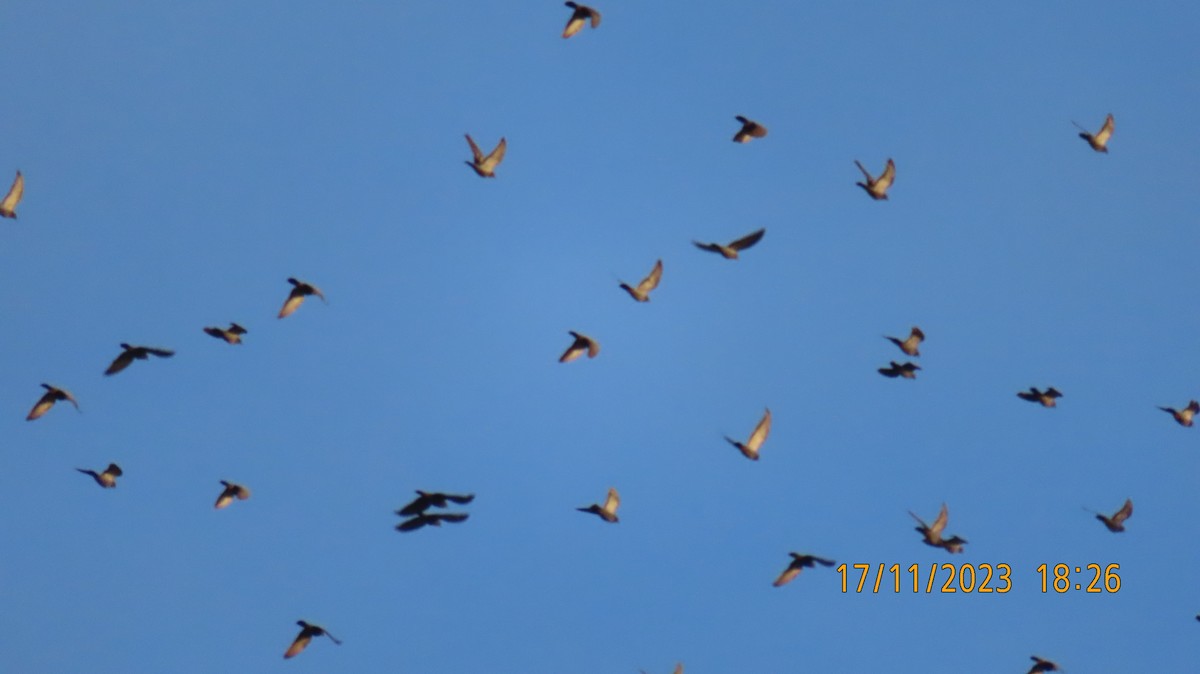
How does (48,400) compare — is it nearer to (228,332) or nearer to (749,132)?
(228,332)

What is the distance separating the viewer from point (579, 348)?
184ft

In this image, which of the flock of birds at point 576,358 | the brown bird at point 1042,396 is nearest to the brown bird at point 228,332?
the flock of birds at point 576,358

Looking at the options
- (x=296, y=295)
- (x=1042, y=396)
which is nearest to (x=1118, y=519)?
(x=1042, y=396)

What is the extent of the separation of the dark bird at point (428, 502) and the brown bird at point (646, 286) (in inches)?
358

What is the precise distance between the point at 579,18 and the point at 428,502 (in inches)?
566

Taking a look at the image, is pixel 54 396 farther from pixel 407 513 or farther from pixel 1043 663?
pixel 1043 663

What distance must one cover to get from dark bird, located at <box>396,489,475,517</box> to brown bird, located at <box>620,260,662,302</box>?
9.10m

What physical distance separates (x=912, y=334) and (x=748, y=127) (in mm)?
8374

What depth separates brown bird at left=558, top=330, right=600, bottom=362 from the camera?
54825 millimetres

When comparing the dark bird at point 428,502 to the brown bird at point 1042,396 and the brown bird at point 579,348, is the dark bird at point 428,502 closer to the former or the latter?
the brown bird at point 579,348

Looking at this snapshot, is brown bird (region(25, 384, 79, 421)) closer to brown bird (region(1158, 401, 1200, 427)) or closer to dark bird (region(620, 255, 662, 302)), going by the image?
dark bird (region(620, 255, 662, 302))

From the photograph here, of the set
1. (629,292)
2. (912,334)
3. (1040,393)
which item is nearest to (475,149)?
(629,292)

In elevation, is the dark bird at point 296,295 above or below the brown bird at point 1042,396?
below

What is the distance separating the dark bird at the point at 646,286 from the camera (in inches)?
2234
